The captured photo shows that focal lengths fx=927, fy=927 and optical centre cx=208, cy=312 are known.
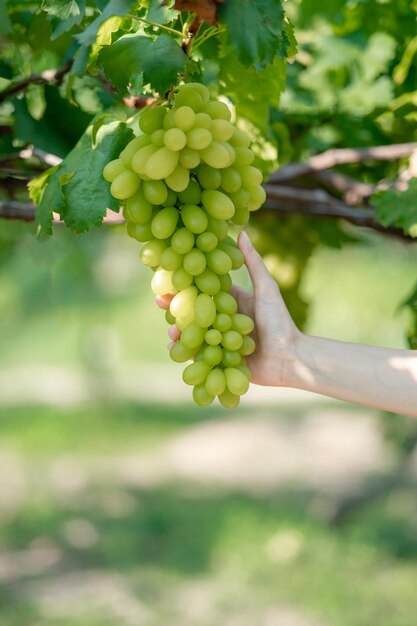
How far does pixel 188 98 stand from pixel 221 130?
0.04 m

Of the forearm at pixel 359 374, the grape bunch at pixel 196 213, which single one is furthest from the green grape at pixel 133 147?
the forearm at pixel 359 374

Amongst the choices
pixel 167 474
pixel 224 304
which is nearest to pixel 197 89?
pixel 224 304

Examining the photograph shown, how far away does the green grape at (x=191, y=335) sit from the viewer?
95cm

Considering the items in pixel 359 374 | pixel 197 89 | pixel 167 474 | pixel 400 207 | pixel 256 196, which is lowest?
pixel 167 474

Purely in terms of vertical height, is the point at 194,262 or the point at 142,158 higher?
the point at 142,158

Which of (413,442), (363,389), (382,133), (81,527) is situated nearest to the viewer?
(363,389)

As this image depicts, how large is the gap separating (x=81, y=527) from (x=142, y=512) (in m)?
0.46

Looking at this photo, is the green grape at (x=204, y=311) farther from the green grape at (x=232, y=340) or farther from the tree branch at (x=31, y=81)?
the tree branch at (x=31, y=81)

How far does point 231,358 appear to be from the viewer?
0.96 metres

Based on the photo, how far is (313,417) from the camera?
852 cm

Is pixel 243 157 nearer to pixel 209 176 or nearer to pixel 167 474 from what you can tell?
pixel 209 176

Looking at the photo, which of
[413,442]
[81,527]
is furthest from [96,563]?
[413,442]

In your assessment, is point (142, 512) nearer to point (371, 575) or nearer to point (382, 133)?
point (371, 575)

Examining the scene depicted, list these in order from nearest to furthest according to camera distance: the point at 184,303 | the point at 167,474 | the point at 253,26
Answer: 1. the point at 253,26
2. the point at 184,303
3. the point at 167,474
